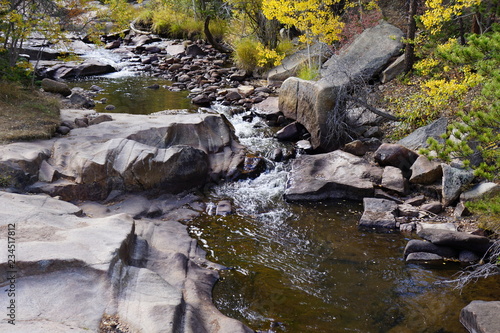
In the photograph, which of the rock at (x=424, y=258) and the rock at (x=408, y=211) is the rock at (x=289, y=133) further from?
the rock at (x=424, y=258)

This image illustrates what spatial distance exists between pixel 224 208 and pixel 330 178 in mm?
2307

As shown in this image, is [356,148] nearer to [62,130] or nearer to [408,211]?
[408,211]

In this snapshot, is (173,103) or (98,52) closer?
(173,103)

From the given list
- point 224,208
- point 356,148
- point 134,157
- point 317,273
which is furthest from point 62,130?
point 356,148

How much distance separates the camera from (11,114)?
910 cm

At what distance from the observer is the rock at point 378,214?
295 inches

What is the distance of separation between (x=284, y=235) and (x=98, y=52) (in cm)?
1882

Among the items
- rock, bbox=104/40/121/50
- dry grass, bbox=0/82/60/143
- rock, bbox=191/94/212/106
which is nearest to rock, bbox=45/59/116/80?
rock, bbox=104/40/121/50

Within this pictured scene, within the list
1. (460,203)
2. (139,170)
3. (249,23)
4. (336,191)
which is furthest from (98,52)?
(460,203)

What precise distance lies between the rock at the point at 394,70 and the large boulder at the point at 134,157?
5.14 m

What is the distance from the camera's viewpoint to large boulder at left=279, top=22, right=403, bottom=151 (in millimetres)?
10375

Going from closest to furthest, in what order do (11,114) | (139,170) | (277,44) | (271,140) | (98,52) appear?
(139,170) → (11,114) → (271,140) → (277,44) → (98,52)

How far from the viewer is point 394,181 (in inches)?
338

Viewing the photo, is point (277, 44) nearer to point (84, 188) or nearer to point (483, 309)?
point (84, 188)
